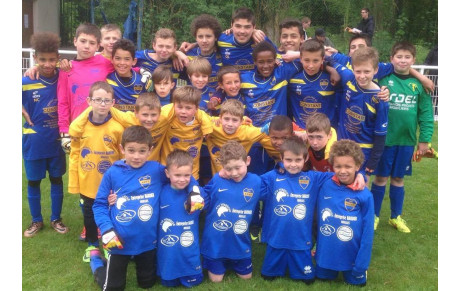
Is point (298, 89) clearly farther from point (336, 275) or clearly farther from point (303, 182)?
point (336, 275)

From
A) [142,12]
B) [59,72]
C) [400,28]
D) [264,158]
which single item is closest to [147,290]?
[264,158]

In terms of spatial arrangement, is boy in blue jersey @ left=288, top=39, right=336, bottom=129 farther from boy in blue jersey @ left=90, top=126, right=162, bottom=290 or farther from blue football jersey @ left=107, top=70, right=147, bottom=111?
Result: boy in blue jersey @ left=90, top=126, right=162, bottom=290

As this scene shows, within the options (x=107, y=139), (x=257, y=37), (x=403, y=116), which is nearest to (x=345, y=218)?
(x=403, y=116)

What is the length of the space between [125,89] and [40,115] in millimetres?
903

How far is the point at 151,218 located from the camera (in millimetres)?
3629

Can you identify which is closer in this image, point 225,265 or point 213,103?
point 225,265

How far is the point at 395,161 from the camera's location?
4918 millimetres

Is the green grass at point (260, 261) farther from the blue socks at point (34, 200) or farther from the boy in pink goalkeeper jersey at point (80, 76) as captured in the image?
the boy in pink goalkeeper jersey at point (80, 76)

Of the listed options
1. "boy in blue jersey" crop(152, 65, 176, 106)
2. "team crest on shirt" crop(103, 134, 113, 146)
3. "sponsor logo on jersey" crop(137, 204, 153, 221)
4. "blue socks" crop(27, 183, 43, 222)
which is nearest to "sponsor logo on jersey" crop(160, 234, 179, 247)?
"sponsor logo on jersey" crop(137, 204, 153, 221)

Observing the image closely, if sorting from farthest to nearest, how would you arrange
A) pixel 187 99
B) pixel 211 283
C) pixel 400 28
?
pixel 400 28
pixel 187 99
pixel 211 283

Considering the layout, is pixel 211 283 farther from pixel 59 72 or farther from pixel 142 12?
pixel 142 12

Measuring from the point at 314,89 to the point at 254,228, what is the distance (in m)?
1.57

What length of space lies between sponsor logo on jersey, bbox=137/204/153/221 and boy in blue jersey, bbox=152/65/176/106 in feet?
4.35

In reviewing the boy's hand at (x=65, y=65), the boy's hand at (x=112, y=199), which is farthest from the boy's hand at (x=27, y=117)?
the boy's hand at (x=112, y=199)
